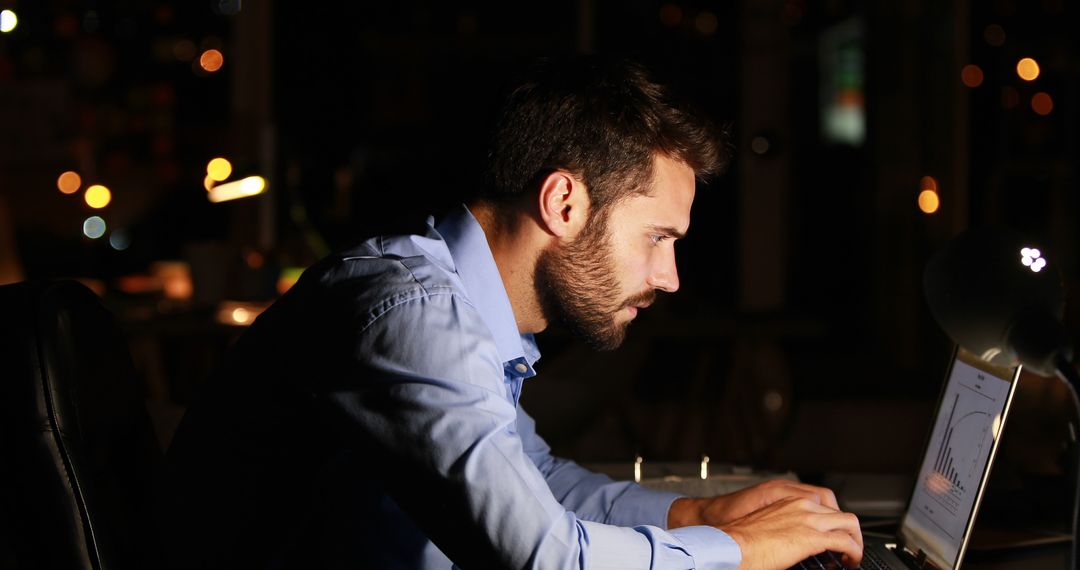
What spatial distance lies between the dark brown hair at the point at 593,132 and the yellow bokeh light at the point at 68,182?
4.18m

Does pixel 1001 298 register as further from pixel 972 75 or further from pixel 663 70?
pixel 972 75

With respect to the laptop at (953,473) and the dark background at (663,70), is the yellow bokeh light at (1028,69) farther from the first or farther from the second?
the laptop at (953,473)

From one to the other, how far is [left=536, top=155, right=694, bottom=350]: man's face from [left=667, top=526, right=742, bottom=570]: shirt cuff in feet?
1.03

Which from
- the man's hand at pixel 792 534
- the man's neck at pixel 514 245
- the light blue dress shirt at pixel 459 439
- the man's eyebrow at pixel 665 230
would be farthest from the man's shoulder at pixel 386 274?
the man's hand at pixel 792 534

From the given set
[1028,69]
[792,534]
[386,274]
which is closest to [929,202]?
[1028,69]

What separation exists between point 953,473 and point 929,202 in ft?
13.5

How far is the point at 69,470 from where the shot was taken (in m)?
1.12

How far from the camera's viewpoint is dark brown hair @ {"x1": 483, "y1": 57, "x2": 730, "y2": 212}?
4.25 ft

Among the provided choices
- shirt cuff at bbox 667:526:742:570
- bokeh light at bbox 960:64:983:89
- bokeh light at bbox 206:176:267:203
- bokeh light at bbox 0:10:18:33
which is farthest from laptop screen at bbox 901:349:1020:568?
bokeh light at bbox 960:64:983:89

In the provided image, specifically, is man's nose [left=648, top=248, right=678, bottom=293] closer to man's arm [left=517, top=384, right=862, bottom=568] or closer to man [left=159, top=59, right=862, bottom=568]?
man [left=159, top=59, right=862, bottom=568]

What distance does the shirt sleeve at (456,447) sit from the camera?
3.29 feet

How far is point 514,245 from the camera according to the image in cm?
134

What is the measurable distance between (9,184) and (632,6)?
3.04 meters

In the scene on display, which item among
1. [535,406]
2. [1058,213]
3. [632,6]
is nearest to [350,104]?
[632,6]
